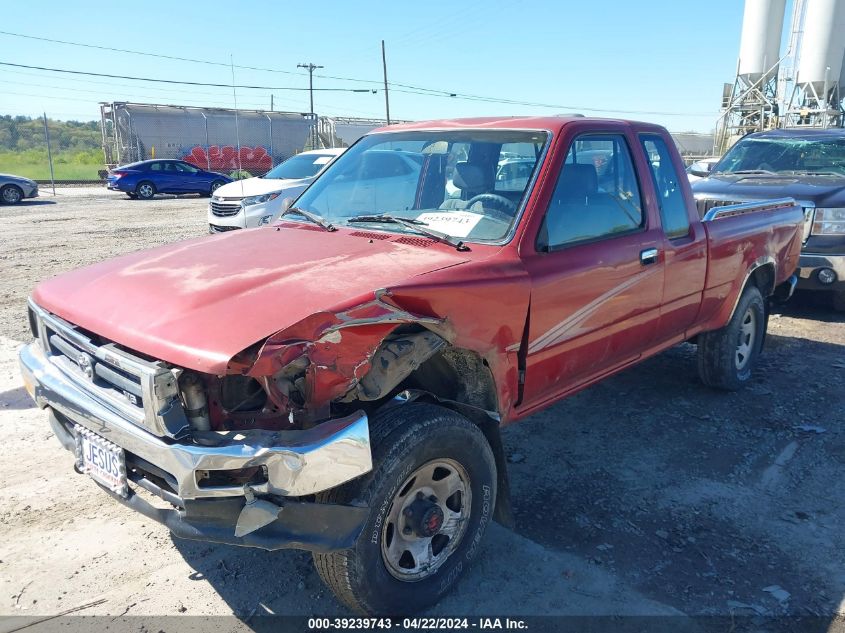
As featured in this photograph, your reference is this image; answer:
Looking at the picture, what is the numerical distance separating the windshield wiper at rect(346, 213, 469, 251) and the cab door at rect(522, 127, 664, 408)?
322 mm

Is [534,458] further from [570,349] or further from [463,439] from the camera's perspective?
[463,439]

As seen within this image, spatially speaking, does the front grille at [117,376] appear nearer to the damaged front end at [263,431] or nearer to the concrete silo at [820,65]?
the damaged front end at [263,431]

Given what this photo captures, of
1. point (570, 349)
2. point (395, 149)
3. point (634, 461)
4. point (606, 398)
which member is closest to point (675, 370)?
point (606, 398)

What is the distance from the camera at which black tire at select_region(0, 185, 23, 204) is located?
20.4 metres

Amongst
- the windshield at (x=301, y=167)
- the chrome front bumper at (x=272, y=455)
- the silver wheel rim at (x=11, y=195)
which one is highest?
the windshield at (x=301, y=167)

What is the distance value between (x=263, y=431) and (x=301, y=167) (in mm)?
10975

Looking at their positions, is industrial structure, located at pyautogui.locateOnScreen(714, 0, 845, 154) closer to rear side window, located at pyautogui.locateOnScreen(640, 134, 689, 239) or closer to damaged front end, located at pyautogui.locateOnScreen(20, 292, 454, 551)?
rear side window, located at pyautogui.locateOnScreen(640, 134, 689, 239)

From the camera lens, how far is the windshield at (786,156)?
8.16 meters

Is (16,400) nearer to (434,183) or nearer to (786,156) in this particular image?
(434,183)

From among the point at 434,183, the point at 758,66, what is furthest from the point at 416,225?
the point at 758,66

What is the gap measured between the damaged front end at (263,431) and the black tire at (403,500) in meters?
0.13

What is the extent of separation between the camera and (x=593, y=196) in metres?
3.62

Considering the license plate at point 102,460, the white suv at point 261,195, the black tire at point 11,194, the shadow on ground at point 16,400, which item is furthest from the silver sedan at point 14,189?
the license plate at point 102,460

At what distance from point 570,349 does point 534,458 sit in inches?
43.0
